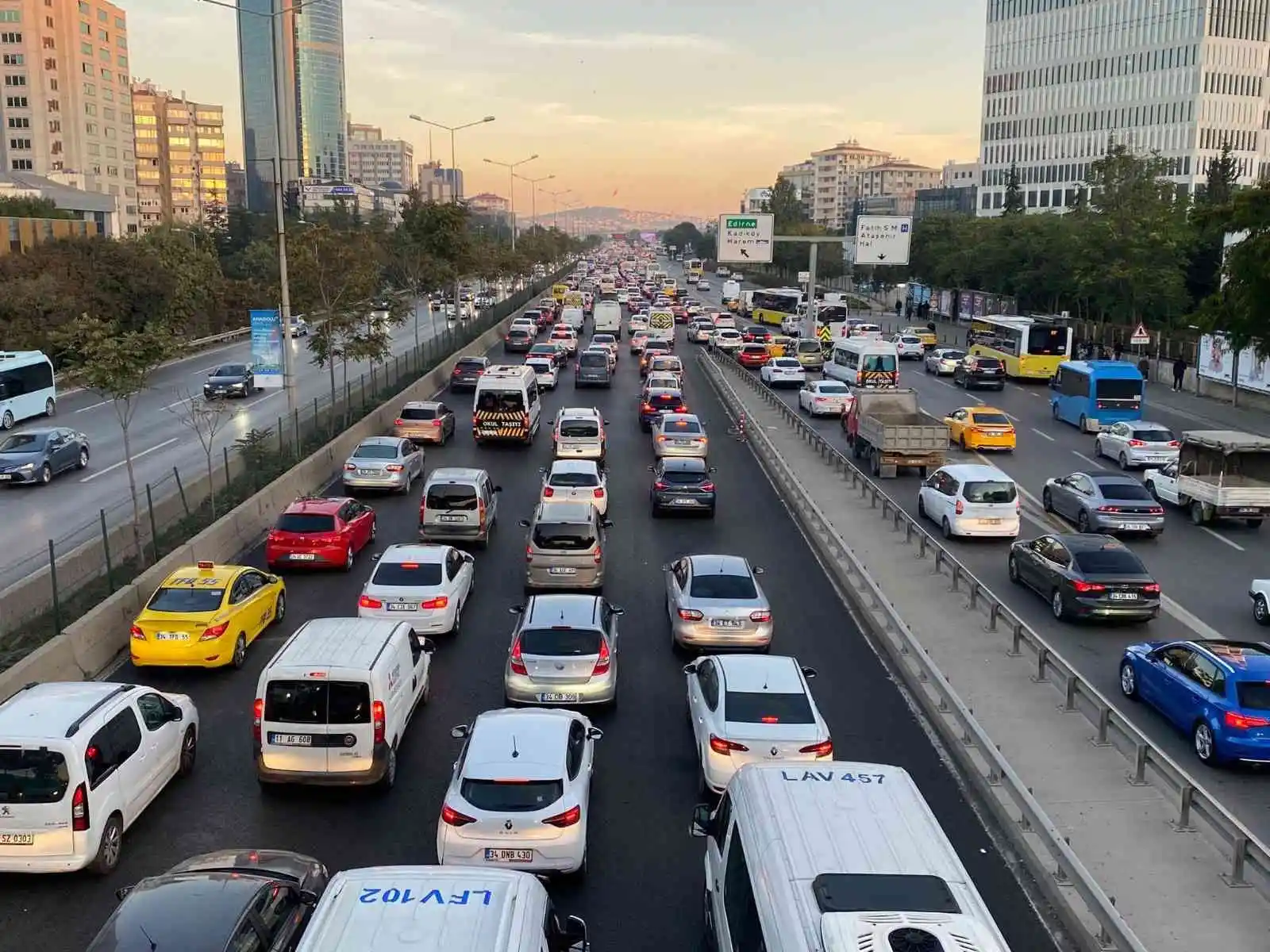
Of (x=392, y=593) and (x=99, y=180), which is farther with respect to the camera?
(x=99, y=180)

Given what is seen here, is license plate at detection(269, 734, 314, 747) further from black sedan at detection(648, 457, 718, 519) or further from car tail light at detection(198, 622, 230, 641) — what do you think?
black sedan at detection(648, 457, 718, 519)

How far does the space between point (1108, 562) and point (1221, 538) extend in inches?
334

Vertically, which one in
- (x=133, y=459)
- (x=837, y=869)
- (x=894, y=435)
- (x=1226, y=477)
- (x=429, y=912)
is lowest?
(x=133, y=459)

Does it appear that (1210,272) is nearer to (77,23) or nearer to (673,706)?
(673,706)

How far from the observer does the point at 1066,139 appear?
123188mm

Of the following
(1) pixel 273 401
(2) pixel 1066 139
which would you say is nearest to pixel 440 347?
(1) pixel 273 401

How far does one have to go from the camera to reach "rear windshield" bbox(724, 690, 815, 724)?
1224cm

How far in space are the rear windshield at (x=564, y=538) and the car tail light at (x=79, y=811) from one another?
10.0m

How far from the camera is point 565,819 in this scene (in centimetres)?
1029

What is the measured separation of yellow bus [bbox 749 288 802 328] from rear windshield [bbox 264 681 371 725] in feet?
231

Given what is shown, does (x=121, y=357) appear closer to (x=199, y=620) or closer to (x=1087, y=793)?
(x=199, y=620)

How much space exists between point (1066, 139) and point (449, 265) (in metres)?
88.7

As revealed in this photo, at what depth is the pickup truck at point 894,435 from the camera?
1215 inches

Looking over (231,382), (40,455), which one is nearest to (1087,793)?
(40,455)
